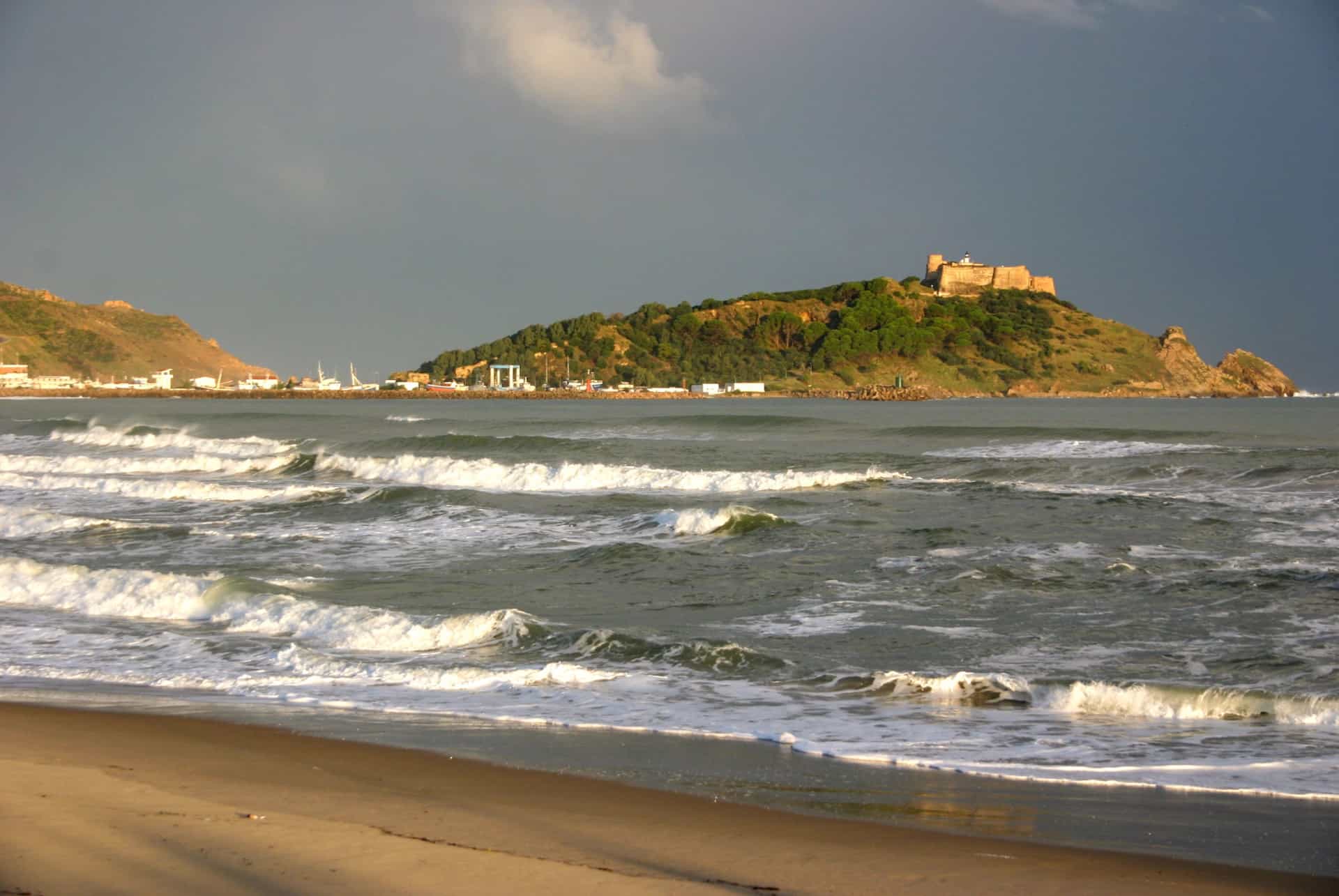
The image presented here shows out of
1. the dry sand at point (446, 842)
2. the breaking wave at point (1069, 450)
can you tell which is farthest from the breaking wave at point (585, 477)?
the dry sand at point (446, 842)

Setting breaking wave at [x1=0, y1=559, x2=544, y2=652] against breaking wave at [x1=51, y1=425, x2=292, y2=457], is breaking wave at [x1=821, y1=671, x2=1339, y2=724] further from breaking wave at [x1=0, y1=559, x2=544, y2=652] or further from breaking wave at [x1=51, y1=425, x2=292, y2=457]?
breaking wave at [x1=51, y1=425, x2=292, y2=457]

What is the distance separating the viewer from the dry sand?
4.45m

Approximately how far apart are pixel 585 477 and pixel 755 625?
16.4 m

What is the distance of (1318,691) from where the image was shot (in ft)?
25.7

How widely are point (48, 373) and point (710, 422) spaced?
165 metres

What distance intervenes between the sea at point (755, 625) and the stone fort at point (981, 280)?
17146 centimetres

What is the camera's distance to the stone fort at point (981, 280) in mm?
190000

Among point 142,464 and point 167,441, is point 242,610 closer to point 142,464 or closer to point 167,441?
point 142,464

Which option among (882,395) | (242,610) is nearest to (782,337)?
(882,395)

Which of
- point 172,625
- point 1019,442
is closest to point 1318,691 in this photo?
point 172,625

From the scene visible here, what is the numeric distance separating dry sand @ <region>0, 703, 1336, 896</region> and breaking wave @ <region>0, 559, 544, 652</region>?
365 cm

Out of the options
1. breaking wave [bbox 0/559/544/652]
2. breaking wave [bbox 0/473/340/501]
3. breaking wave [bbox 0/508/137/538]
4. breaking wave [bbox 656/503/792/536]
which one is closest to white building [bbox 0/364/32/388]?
breaking wave [bbox 0/473/340/501]

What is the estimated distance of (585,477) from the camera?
2670 centimetres

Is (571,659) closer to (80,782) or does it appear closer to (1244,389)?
(80,782)
